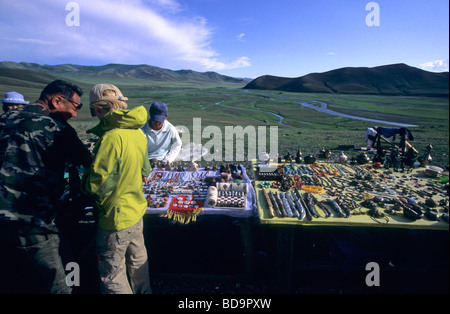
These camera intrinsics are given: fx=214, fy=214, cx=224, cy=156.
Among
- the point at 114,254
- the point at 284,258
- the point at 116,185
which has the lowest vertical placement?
the point at 284,258

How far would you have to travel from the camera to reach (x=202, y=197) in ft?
11.9

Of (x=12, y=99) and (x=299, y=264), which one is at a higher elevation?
(x=12, y=99)

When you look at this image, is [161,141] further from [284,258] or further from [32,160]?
[284,258]

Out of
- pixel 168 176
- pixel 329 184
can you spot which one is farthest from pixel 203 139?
pixel 329 184

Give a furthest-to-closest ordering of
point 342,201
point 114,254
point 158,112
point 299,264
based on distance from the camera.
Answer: point 158,112
point 299,264
point 342,201
point 114,254

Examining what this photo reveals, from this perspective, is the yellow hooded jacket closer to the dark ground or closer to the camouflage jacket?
the camouflage jacket

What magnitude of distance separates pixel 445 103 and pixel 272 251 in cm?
346

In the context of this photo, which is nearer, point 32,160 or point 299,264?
point 32,160

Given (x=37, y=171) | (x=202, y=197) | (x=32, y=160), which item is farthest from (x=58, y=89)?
(x=202, y=197)

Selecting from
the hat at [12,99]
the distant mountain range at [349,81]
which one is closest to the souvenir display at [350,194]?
the hat at [12,99]

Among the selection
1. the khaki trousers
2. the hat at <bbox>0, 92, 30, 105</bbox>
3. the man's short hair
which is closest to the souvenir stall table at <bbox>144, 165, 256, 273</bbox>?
the khaki trousers

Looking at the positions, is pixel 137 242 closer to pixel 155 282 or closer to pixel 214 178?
pixel 155 282

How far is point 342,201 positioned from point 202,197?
7.42 ft

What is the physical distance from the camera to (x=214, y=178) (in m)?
4.08
